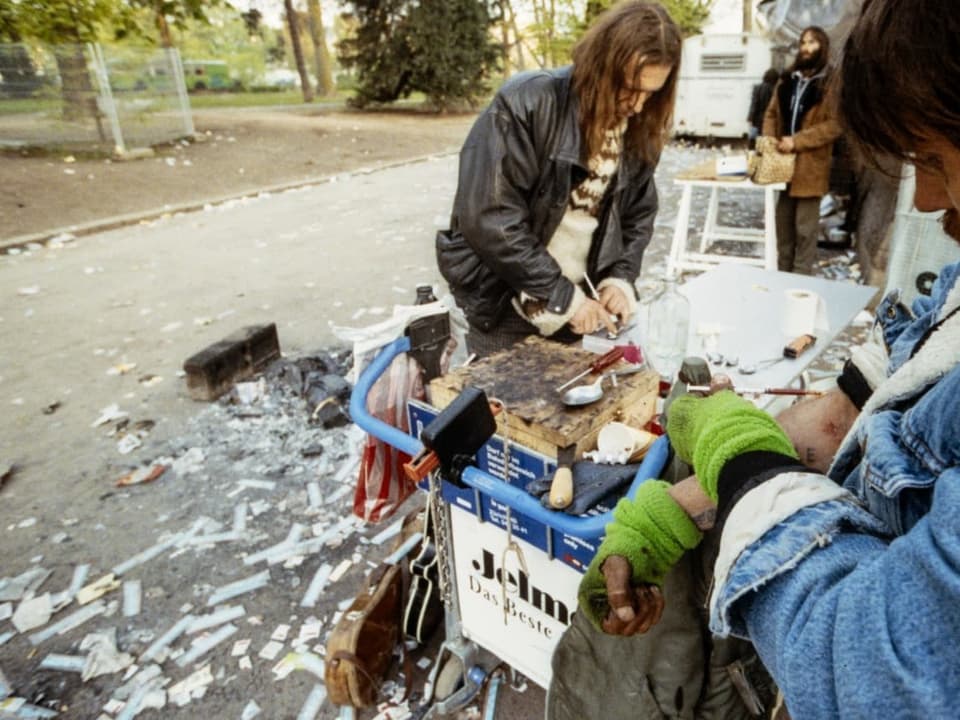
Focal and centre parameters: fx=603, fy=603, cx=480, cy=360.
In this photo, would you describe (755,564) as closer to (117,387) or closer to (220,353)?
(220,353)

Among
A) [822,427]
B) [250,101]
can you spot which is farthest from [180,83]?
[250,101]

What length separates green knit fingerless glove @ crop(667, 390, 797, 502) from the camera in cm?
100

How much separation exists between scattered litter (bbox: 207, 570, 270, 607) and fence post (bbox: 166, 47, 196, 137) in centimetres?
1512

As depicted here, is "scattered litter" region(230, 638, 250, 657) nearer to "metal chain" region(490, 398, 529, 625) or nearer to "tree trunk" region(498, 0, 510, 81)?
"metal chain" region(490, 398, 529, 625)

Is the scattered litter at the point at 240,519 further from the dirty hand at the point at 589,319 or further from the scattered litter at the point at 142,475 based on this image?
the dirty hand at the point at 589,319

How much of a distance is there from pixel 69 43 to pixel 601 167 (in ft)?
47.5

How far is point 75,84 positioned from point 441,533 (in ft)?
49.7

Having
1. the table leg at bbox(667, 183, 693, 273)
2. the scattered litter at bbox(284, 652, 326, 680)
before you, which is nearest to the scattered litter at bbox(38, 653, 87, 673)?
the scattered litter at bbox(284, 652, 326, 680)

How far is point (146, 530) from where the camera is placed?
3.36 meters

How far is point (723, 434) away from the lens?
1034 millimetres

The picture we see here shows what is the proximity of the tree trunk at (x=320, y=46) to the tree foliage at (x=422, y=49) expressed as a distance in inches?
151

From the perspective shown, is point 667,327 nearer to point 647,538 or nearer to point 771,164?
point 647,538

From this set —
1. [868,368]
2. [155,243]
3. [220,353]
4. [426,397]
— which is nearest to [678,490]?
[868,368]

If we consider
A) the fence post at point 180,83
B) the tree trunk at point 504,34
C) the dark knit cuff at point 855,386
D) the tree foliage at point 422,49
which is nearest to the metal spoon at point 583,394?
the dark knit cuff at point 855,386
